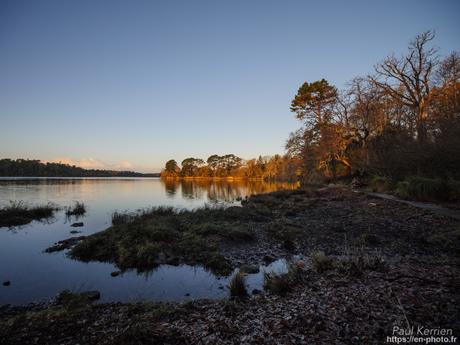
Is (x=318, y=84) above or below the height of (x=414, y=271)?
above

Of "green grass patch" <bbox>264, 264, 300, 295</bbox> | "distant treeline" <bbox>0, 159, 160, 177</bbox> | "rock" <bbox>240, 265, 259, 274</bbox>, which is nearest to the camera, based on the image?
"green grass patch" <bbox>264, 264, 300, 295</bbox>

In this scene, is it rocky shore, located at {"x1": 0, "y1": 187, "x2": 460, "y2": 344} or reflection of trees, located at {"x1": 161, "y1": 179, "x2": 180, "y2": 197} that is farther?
reflection of trees, located at {"x1": 161, "y1": 179, "x2": 180, "y2": 197}

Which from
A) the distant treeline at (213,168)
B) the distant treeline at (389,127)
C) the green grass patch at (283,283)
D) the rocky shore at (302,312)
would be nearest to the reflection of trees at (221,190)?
the distant treeline at (389,127)

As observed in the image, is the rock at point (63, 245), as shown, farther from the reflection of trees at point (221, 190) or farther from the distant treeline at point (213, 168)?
the distant treeline at point (213, 168)

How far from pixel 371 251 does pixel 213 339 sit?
6466 millimetres

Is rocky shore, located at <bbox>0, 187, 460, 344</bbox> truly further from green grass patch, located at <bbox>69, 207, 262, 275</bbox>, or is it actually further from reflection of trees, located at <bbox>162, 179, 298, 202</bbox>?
reflection of trees, located at <bbox>162, 179, 298, 202</bbox>

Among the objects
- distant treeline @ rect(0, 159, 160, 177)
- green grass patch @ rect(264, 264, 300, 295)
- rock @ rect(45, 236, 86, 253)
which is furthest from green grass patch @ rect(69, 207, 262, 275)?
distant treeline @ rect(0, 159, 160, 177)

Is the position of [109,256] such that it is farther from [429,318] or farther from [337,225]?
[337,225]

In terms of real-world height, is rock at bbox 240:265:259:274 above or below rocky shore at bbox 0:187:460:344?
below

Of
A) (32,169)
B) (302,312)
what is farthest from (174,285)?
(32,169)

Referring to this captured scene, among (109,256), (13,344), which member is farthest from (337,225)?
(13,344)

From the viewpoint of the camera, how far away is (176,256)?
7922mm

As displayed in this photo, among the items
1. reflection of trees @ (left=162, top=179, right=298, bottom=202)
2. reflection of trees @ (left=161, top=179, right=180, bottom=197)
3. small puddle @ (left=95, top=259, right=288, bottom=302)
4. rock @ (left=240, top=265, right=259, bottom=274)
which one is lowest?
reflection of trees @ (left=162, top=179, right=298, bottom=202)

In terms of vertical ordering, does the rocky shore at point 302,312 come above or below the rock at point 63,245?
above
